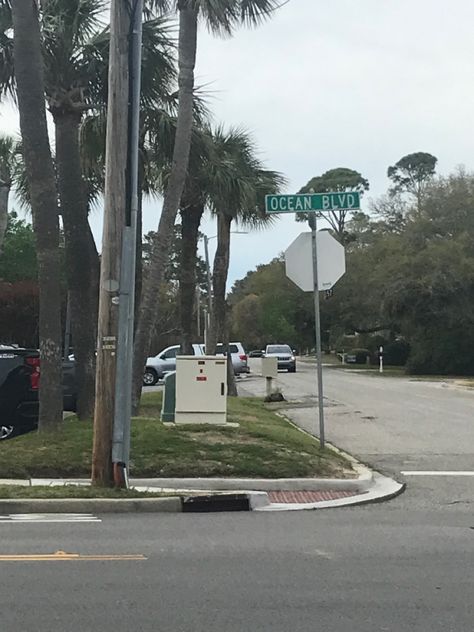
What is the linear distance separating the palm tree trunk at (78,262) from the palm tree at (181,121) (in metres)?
Answer: 1.68

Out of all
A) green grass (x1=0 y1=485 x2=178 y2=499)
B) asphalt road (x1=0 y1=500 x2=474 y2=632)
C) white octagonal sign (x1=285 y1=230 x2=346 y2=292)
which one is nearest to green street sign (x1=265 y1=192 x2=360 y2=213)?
white octagonal sign (x1=285 y1=230 x2=346 y2=292)

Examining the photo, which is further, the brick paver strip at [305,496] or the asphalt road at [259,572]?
the brick paver strip at [305,496]

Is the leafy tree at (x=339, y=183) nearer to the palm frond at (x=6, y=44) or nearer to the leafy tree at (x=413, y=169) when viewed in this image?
the leafy tree at (x=413, y=169)

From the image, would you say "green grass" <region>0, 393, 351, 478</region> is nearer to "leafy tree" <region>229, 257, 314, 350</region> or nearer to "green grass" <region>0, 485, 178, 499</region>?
"green grass" <region>0, 485, 178, 499</region>

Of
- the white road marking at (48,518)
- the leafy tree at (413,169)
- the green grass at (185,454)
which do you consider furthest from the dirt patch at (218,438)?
the leafy tree at (413,169)

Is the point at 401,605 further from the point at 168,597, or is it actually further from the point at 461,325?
the point at 461,325

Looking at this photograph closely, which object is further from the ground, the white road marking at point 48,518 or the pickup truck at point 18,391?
the pickup truck at point 18,391

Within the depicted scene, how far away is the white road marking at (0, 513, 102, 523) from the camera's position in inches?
332

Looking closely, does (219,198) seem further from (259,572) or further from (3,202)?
(259,572)

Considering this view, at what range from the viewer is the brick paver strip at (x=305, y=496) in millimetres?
9719

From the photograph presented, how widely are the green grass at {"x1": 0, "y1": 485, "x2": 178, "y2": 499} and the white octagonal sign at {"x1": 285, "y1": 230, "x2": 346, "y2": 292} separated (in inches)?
164

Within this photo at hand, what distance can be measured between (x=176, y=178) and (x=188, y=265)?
6664 mm

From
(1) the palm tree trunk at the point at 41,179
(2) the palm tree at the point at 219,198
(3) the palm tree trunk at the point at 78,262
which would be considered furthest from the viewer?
(2) the palm tree at the point at 219,198

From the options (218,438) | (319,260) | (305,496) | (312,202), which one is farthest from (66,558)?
(312,202)
